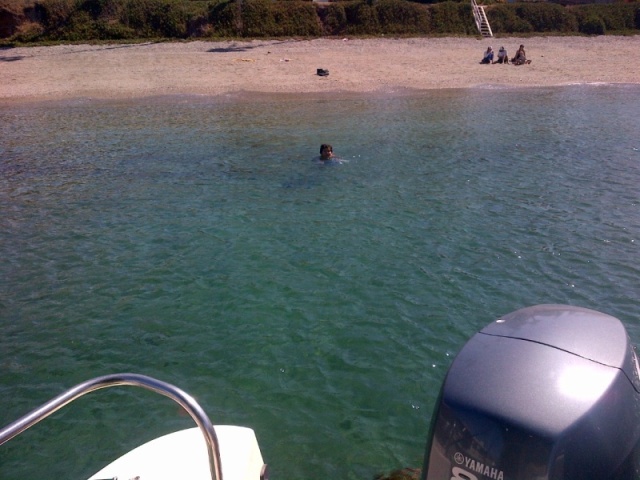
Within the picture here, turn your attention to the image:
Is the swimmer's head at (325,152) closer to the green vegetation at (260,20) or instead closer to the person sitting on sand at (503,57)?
the person sitting on sand at (503,57)

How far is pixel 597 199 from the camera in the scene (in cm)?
1136

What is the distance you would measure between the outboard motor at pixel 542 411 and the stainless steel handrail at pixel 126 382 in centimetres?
103

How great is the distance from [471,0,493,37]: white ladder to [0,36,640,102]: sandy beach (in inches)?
130

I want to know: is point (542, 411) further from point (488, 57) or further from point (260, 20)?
point (260, 20)

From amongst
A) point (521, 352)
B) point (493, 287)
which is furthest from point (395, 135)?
point (521, 352)

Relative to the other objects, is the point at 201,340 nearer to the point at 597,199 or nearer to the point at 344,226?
the point at 344,226

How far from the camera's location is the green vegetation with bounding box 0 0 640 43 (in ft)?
113

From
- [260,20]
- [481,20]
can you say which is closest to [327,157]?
[260,20]

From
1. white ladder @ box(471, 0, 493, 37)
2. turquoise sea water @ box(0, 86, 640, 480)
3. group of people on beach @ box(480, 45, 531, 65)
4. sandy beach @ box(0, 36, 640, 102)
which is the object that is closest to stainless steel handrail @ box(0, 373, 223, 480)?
turquoise sea water @ box(0, 86, 640, 480)

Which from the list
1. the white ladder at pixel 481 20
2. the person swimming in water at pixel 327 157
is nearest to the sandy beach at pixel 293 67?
the white ladder at pixel 481 20

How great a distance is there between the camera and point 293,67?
27141 mm

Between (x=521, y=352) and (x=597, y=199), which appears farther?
(x=597, y=199)

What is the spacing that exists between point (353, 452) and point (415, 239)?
484cm

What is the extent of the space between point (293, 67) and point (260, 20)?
9796mm
